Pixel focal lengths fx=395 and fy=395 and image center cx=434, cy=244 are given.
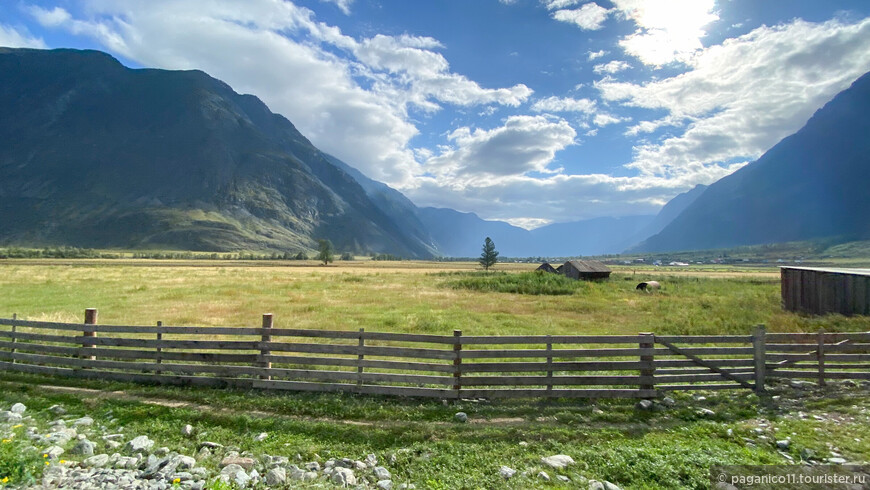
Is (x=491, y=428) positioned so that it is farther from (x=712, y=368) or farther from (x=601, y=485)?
(x=712, y=368)

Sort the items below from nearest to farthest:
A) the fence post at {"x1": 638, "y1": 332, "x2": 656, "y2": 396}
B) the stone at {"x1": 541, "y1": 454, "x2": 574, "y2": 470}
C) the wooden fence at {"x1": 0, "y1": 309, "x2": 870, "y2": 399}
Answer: the stone at {"x1": 541, "y1": 454, "x2": 574, "y2": 470}
the wooden fence at {"x1": 0, "y1": 309, "x2": 870, "y2": 399}
the fence post at {"x1": 638, "y1": 332, "x2": 656, "y2": 396}

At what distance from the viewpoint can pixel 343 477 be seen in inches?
229

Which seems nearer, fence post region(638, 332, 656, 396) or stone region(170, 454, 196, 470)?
stone region(170, 454, 196, 470)

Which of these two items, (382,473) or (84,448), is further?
(84,448)

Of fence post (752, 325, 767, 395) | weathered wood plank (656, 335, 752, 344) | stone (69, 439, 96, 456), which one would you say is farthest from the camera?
fence post (752, 325, 767, 395)

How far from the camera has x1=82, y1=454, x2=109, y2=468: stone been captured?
599 centimetres

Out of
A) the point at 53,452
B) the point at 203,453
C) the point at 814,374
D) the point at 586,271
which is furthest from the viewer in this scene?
the point at 586,271

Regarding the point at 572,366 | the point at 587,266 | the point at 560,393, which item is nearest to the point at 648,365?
the point at 572,366

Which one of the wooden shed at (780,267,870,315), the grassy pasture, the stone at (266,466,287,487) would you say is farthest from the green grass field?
the wooden shed at (780,267,870,315)

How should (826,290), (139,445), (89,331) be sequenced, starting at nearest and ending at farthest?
(139,445)
(89,331)
(826,290)

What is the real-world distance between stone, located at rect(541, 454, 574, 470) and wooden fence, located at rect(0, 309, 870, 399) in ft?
9.03

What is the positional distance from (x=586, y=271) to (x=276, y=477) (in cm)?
5348

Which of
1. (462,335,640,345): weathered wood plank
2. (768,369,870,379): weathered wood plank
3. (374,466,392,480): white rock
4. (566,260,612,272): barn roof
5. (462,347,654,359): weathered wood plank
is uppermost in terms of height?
(566,260,612,272): barn roof

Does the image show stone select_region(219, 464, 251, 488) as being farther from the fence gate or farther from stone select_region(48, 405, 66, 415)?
the fence gate
